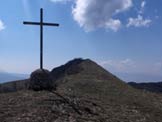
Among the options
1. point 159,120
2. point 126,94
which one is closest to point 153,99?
point 126,94

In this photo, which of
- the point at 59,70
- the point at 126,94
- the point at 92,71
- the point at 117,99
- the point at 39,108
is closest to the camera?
the point at 39,108

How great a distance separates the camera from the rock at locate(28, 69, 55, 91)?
61.4 feet

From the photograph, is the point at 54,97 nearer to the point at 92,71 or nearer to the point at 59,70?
the point at 92,71

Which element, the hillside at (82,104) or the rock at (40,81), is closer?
the hillside at (82,104)

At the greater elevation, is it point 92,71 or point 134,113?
point 92,71

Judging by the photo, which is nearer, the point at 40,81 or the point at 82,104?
the point at 82,104

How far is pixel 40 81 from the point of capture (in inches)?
737

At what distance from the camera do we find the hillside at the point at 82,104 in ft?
46.8

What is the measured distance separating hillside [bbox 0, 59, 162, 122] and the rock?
0.51 metres

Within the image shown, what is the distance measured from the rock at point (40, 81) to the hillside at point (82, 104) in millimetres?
513

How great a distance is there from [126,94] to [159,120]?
4.05 m

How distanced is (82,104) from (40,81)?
3551 mm

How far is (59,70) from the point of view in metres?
28.6

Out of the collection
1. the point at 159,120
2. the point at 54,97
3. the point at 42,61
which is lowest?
the point at 159,120
